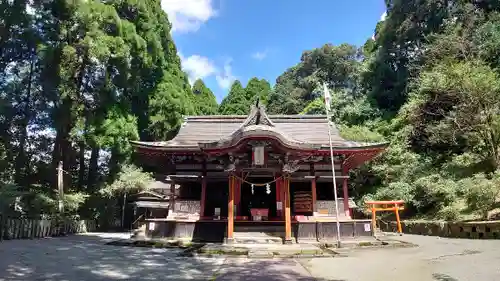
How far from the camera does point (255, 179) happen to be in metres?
14.6

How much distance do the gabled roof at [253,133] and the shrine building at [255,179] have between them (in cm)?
4

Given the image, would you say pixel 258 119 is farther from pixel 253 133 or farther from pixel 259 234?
pixel 259 234

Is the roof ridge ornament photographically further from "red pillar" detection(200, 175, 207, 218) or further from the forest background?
the forest background

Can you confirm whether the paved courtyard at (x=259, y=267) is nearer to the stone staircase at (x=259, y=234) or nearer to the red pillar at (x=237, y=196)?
the stone staircase at (x=259, y=234)

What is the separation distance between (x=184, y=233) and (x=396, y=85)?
23.7 metres

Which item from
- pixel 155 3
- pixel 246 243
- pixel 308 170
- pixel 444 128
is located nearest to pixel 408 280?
pixel 246 243

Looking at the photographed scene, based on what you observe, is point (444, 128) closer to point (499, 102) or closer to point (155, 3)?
point (499, 102)

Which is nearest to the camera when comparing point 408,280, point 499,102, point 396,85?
point 408,280

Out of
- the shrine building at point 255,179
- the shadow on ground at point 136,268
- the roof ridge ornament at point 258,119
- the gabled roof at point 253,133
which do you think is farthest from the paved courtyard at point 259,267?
the roof ridge ornament at point 258,119

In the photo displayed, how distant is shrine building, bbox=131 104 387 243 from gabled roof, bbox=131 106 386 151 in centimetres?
4

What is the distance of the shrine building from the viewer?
39.0 feet

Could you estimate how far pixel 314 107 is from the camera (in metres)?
36.0

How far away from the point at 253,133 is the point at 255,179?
387cm

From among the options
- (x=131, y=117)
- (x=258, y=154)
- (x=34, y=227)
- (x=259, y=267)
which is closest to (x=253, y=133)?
(x=258, y=154)
